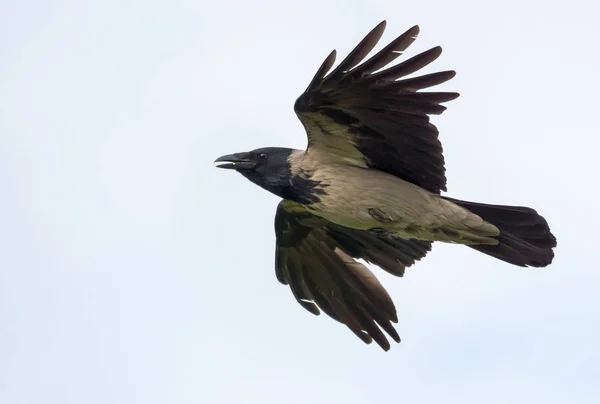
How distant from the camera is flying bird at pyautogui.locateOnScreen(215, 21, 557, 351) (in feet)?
37.8

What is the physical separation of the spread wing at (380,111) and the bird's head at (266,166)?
36 cm

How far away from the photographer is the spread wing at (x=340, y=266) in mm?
13758

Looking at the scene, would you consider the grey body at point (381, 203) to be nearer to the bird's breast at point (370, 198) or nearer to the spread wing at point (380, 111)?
the bird's breast at point (370, 198)

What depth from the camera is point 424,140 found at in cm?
1198

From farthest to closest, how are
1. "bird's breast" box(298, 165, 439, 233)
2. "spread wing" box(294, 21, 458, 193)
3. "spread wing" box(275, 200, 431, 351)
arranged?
"spread wing" box(275, 200, 431, 351), "bird's breast" box(298, 165, 439, 233), "spread wing" box(294, 21, 458, 193)

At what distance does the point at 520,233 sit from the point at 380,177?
5.33 feet

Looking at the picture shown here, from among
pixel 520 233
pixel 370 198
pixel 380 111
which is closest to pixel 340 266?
pixel 370 198

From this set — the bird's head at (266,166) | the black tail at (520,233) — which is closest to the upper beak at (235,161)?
the bird's head at (266,166)

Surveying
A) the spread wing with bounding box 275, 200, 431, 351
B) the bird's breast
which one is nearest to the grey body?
the bird's breast

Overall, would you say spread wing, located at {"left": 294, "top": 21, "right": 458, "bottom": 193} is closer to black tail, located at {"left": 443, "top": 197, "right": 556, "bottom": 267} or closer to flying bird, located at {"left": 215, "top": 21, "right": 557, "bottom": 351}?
flying bird, located at {"left": 215, "top": 21, "right": 557, "bottom": 351}

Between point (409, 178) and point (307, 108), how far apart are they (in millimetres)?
1389

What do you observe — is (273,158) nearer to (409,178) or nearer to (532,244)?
(409,178)

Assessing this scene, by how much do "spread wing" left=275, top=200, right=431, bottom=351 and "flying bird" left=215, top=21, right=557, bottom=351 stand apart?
0.02m

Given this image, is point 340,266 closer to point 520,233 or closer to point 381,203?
point 381,203
